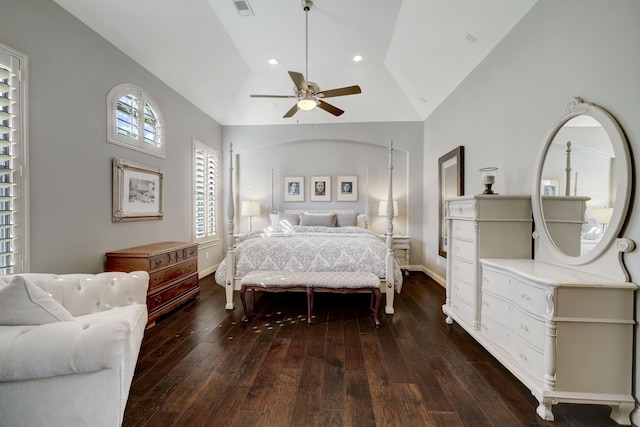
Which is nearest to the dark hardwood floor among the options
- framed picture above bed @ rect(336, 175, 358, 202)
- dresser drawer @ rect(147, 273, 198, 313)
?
dresser drawer @ rect(147, 273, 198, 313)

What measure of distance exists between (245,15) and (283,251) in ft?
9.79

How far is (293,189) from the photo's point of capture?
5.75m

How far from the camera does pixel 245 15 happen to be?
127 inches

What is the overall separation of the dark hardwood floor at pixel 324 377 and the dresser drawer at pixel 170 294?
0.69 feet

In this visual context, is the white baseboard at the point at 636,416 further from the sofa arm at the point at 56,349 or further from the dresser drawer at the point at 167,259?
the dresser drawer at the point at 167,259

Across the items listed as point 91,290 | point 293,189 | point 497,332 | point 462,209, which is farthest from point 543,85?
point 293,189

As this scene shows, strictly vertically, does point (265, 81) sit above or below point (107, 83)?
above

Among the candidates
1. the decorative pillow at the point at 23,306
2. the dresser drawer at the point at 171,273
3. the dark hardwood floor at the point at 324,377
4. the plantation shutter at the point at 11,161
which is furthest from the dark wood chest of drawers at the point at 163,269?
the decorative pillow at the point at 23,306

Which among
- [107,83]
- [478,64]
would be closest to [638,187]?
[478,64]

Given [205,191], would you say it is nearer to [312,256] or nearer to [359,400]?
[312,256]

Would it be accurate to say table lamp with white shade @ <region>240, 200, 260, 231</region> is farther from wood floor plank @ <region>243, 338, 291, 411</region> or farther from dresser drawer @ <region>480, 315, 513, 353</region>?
dresser drawer @ <region>480, 315, 513, 353</region>

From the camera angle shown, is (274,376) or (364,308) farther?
(364,308)

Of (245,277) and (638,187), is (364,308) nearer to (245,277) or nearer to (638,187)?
(245,277)

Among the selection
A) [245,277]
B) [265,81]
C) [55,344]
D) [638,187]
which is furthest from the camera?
[265,81]
